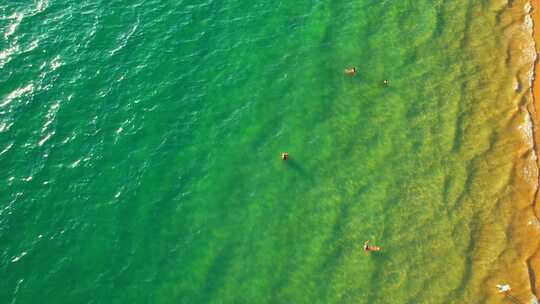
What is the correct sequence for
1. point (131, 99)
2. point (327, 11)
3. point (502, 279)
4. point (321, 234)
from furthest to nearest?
1. point (327, 11)
2. point (131, 99)
3. point (321, 234)
4. point (502, 279)

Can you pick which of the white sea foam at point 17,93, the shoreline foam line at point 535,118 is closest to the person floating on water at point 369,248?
the shoreline foam line at point 535,118

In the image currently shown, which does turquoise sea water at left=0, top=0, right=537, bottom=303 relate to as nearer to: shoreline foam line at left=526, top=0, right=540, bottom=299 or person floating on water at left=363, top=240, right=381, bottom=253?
person floating on water at left=363, top=240, right=381, bottom=253

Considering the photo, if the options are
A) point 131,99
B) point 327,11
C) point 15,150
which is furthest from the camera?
point 327,11

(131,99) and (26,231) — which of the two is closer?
(26,231)

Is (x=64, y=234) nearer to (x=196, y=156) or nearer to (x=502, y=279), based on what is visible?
(x=196, y=156)

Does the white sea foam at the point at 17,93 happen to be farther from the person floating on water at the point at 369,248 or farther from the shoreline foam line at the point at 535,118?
the shoreline foam line at the point at 535,118

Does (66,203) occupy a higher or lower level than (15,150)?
lower

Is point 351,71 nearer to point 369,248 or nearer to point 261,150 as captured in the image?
point 261,150

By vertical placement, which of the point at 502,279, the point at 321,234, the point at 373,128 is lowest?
the point at 502,279

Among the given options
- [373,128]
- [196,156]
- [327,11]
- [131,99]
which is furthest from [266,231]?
[327,11]
